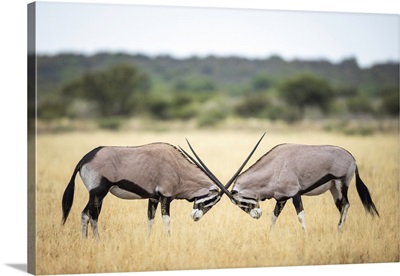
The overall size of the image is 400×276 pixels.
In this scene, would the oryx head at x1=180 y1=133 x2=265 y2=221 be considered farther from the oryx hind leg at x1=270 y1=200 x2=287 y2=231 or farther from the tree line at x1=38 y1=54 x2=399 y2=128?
the tree line at x1=38 y1=54 x2=399 y2=128

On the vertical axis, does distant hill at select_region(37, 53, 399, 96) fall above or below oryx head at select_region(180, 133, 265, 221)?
above

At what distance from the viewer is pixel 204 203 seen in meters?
11.7

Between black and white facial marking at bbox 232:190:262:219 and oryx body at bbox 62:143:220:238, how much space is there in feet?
0.75

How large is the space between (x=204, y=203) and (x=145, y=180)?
81 cm

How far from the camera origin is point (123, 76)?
46.9ft

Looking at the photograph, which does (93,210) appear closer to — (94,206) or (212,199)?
(94,206)

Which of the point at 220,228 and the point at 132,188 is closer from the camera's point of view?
the point at 132,188

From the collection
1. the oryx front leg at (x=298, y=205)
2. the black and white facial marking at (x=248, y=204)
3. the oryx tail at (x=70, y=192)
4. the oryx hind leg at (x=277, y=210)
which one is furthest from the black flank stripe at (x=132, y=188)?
the oryx front leg at (x=298, y=205)

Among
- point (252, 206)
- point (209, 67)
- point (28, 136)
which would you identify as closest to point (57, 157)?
point (28, 136)

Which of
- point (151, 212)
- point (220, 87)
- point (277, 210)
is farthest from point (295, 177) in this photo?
point (220, 87)

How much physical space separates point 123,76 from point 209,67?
1.25m

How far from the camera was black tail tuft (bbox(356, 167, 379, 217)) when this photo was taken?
1229 centimetres

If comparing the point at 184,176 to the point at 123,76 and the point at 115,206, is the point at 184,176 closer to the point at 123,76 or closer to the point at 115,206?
the point at 115,206

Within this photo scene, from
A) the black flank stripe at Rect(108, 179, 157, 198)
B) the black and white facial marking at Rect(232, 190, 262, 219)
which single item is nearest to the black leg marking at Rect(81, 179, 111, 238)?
the black flank stripe at Rect(108, 179, 157, 198)
